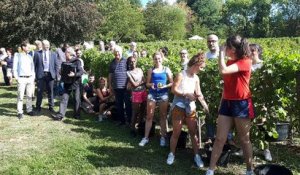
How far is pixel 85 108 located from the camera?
37.5 feet

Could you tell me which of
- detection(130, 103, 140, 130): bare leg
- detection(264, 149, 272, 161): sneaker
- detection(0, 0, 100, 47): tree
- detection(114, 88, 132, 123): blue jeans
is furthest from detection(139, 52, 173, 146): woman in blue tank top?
detection(0, 0, 100, 47): tree

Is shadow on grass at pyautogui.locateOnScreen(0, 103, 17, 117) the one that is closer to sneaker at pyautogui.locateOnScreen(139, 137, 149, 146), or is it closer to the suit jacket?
the suit jacket

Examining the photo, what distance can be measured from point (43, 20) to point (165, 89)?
2723 cm

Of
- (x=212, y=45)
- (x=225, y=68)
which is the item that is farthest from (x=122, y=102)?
(x=225, y=68)

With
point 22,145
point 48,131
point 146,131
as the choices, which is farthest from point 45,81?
point 146,131

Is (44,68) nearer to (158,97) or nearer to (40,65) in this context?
(40,65)

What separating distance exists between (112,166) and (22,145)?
7.36 ft

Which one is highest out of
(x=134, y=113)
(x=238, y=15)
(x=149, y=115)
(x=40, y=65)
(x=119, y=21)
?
(x=238, y=15)

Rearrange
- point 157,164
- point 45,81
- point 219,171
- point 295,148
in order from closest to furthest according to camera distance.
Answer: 1. point 219,171
2. point 157,164
3. point 295,148
4. point 45,81

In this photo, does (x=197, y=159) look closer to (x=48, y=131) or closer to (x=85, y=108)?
(x=48, y=131)

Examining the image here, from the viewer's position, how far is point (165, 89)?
25.4 ft

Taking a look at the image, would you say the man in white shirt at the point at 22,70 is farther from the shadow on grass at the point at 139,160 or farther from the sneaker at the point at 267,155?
the sneaker at the point at 267,155

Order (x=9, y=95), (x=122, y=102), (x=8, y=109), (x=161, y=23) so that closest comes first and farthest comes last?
(x=122, y=102)
(x=8, y=109)
(x=9, y=95)
(x=161, y=23)

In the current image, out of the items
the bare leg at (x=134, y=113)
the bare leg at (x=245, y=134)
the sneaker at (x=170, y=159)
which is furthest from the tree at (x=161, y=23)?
the bare leg at (x=245, y=134)
